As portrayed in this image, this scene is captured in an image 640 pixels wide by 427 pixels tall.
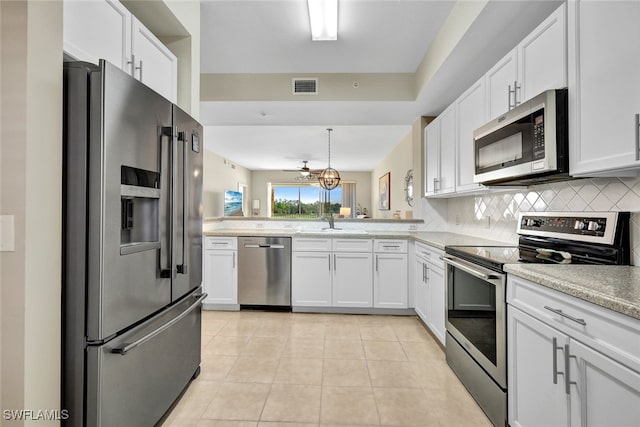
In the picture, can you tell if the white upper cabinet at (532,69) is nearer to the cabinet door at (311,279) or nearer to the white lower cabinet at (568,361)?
the white lower cabinet at (568,361)

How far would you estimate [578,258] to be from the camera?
62.2 inches

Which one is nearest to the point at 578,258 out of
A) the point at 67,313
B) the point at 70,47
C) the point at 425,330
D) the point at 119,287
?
the point at 425,330

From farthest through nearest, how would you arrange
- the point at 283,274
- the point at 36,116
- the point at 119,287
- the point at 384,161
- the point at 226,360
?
the point at 384,161
the point at 283,274
the point at 226,360
the point at 119,287
the point at 36,116

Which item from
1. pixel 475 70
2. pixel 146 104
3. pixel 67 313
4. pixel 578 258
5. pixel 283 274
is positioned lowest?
pixel 283 274

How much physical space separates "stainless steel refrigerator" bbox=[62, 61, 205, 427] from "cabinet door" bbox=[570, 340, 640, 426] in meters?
1.71

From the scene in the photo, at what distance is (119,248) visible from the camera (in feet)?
4.21

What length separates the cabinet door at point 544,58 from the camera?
1.51 meters

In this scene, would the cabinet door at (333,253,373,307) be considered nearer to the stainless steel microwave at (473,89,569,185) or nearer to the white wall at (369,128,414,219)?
the white wall at (369,128,414,219)

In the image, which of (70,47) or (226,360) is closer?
(70,47)

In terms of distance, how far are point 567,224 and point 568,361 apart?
2.90 ft

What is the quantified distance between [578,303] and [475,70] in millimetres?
2207

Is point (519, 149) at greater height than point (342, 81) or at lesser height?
lesser

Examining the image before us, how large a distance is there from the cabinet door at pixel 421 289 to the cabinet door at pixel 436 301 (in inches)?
4.7

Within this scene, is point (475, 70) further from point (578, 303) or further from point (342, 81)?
point (578, 303)
